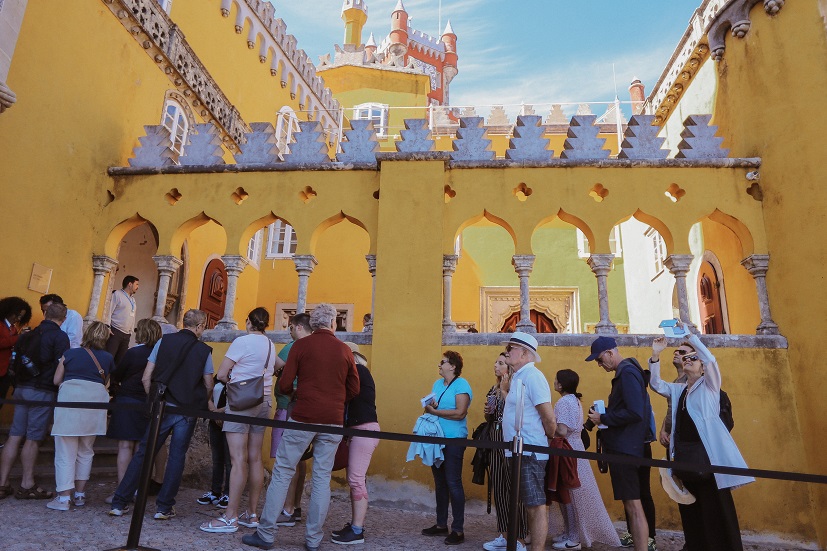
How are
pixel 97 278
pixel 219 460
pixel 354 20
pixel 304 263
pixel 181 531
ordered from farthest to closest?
1. pixel 354 20
2. pixel 97 278
3. pixel 304 263
4. pixel 219 460
5. pixel 181 531

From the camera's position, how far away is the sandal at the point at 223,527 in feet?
14.0

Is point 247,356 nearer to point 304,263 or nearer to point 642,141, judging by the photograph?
point 304,263

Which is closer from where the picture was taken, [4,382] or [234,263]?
[4,382]

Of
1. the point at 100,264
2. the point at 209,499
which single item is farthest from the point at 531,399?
the point at 100,264

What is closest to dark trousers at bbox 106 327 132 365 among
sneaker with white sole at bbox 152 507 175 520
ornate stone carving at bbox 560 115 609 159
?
sneaker with white sole at bbox 152 507 175 520

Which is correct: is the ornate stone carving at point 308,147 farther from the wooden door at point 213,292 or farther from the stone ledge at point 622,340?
the wooden door at point 213,292

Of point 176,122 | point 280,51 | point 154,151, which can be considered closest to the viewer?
point 154,151

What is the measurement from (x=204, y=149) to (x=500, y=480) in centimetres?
599

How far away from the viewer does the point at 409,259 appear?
6836 millimetres

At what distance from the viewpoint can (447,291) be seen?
22.5 feet

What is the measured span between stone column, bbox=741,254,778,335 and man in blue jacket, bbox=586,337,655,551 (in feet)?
9.35

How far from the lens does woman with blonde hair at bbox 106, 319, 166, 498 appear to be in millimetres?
4945

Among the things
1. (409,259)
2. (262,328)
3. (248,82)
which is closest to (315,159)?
(409,259)

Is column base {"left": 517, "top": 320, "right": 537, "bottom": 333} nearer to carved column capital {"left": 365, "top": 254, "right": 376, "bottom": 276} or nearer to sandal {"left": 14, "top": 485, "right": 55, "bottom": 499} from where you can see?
carved column capital {"left": 365, "top": 254, "right": 376, "bottom": 276}
